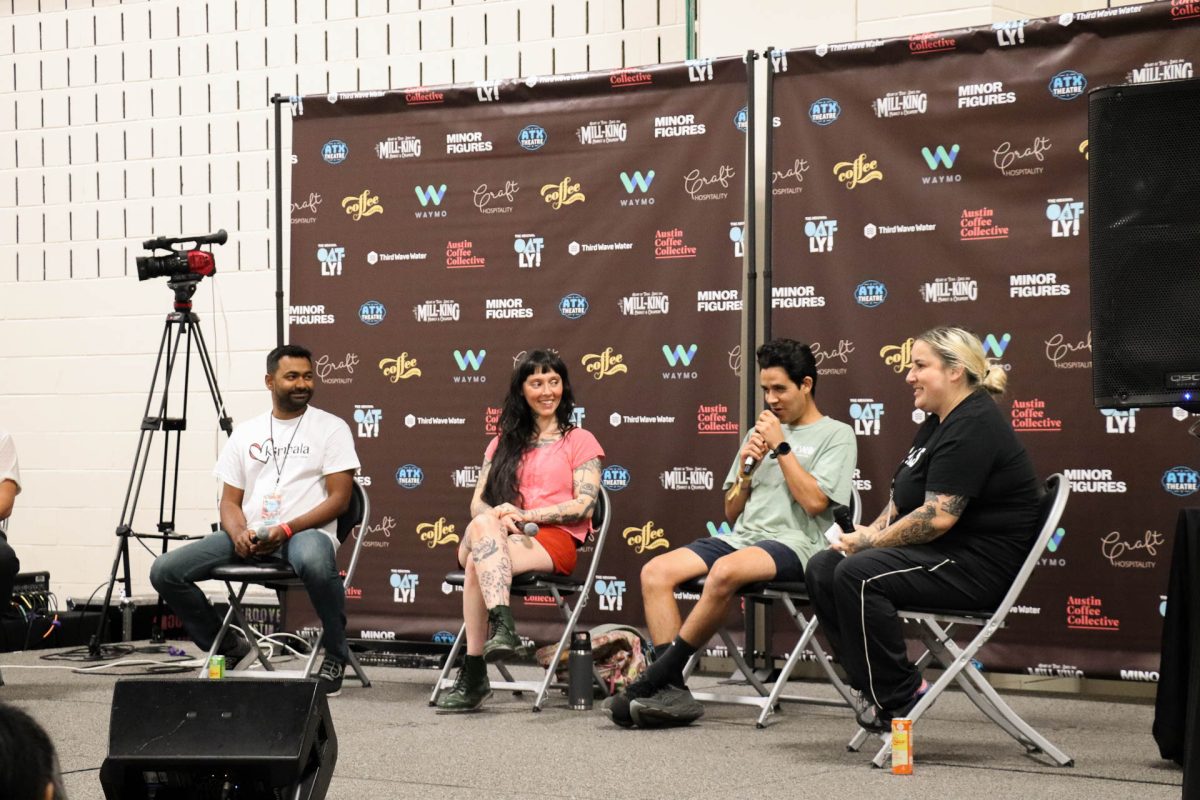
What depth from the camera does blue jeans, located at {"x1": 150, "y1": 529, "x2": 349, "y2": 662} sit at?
507cm

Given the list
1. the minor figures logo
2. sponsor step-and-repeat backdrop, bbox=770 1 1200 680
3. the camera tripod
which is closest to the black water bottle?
the minor figures logo

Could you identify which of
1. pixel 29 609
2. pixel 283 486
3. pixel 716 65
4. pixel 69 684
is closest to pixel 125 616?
pixel 29 609

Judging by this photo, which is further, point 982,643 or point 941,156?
point 941,156

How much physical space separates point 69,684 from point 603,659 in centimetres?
203

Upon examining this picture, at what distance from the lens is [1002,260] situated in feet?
16.4

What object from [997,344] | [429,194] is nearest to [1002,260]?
[997,344]

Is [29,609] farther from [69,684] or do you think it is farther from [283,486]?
[283,486]

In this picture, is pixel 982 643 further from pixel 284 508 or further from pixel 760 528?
pixel 284 508

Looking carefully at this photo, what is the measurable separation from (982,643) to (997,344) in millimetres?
1513

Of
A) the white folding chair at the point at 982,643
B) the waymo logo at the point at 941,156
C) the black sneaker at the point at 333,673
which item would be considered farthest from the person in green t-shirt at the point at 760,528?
the black sneaker at the point at 333,673

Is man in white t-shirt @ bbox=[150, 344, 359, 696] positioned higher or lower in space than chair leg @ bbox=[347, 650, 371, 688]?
higher

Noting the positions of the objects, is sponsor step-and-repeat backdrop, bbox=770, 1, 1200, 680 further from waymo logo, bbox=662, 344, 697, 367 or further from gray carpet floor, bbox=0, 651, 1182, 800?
gray carpet floor, bbox=0, 651, 1182, 800

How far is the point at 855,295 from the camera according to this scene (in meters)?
5.23

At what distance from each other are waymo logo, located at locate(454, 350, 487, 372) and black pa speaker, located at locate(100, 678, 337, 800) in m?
3.08
